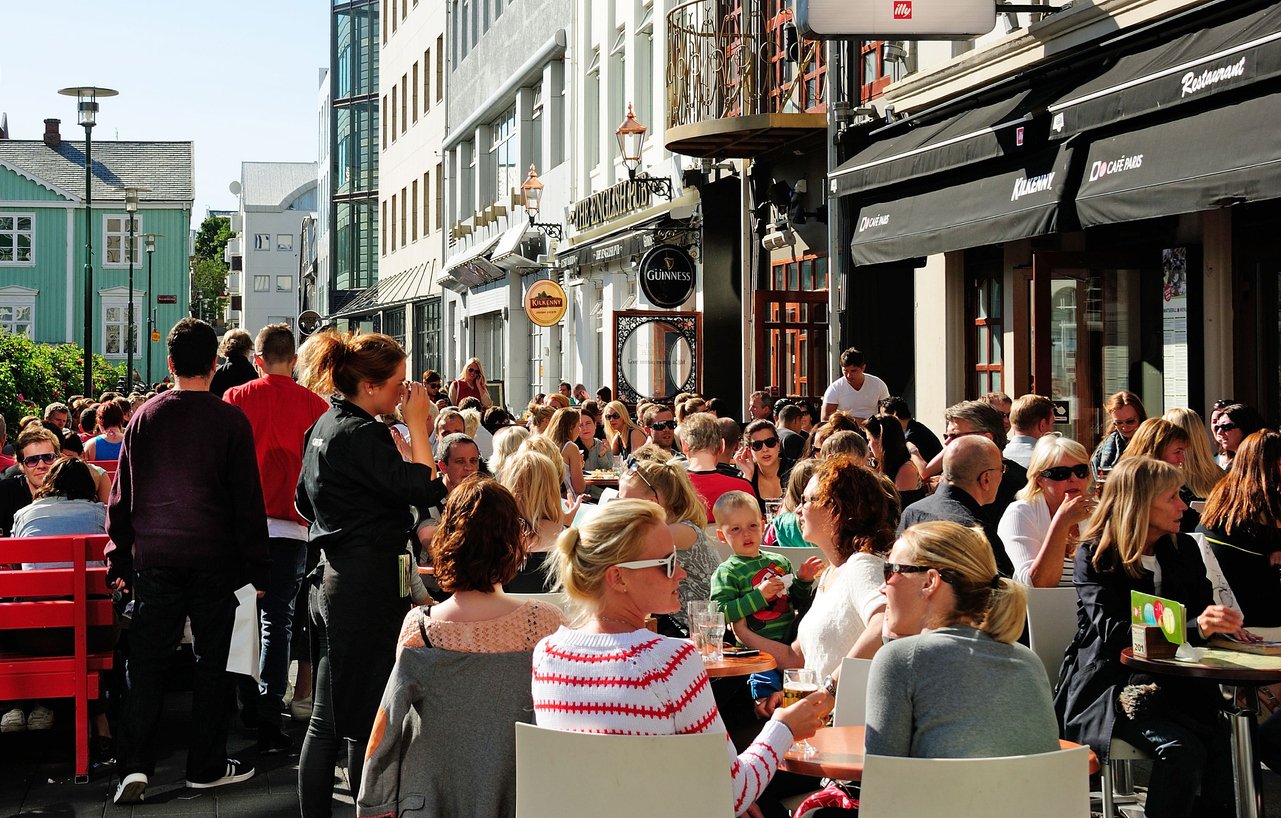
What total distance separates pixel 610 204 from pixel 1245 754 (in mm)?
20572

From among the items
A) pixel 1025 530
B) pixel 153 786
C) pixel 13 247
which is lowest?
pixel 153 786

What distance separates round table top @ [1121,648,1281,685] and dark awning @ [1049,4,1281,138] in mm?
4781

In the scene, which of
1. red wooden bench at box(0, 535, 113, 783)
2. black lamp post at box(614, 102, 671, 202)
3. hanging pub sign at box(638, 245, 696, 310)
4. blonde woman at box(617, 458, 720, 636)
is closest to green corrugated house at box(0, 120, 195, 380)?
black lamp post at box(614, 102, 671, 202)

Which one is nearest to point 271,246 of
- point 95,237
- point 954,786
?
point 95,237

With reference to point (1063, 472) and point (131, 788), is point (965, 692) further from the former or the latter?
point (131, 788)

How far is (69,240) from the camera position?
220 ft

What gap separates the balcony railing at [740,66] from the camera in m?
18.8

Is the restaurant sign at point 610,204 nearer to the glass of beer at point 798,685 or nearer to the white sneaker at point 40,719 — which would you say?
the white sneaker at point 40,719

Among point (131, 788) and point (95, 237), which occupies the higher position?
point (95, 237)

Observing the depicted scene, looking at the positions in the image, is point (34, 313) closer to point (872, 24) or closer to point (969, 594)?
point (872, 24)

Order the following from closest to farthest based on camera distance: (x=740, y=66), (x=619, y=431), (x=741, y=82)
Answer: (x=619, y=431), (x=741, y=82), (x=740, y=66)

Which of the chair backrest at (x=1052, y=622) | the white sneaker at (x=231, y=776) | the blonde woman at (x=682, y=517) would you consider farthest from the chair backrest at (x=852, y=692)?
the white sneaker at (x=231, y=776)

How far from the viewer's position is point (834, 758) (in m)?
4.62

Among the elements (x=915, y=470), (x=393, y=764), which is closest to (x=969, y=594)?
(x=393, y=764)
